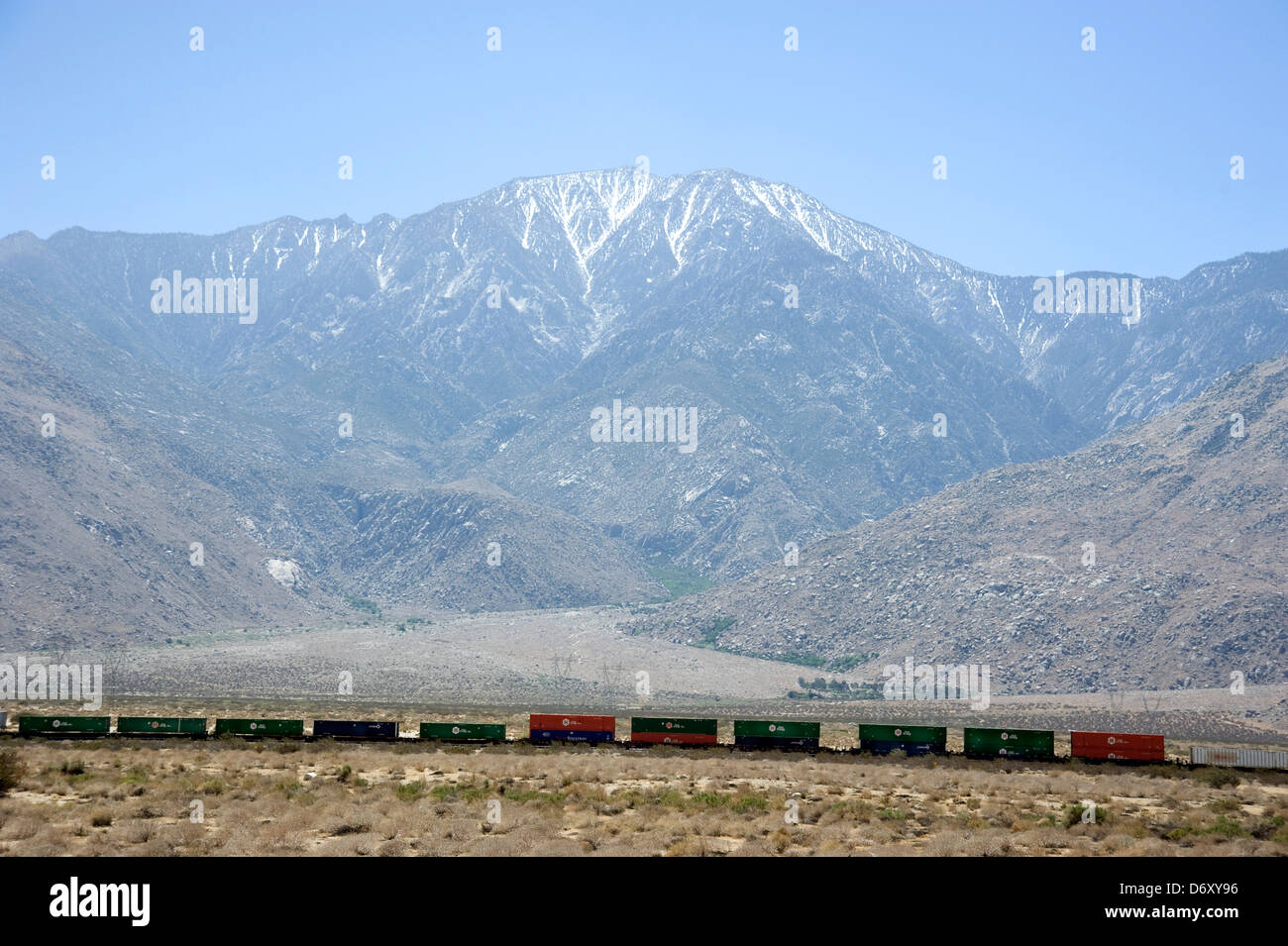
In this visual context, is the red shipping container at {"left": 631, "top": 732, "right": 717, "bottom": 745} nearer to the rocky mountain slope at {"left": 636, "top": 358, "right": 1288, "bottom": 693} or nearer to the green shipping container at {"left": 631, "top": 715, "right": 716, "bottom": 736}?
the green shipping container at {"left": 631, "top": 715, "right": 716, "bottom": 736}

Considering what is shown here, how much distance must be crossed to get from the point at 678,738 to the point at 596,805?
68.1ft

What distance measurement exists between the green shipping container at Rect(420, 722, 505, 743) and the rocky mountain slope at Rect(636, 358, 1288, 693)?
218ft

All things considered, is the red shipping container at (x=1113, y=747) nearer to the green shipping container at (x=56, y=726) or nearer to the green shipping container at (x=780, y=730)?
the green shipping container at (x=780, y=730)

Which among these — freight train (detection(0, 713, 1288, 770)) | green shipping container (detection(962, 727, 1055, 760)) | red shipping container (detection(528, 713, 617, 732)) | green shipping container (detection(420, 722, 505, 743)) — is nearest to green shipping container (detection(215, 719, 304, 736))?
freight train (detection(0, 713, 1288, 770))

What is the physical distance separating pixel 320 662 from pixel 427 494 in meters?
85.7

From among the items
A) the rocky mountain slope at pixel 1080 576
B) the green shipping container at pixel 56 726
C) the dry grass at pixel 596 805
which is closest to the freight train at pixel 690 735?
the green shipping container at pixel 56 726

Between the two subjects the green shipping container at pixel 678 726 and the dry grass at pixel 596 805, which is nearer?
the dry grass at pixel 596 805

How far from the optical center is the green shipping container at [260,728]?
157 ft

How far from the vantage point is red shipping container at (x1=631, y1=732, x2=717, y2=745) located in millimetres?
47969

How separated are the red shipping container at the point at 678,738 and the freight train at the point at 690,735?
0.05 metres

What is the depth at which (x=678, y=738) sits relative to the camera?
48.1 m
